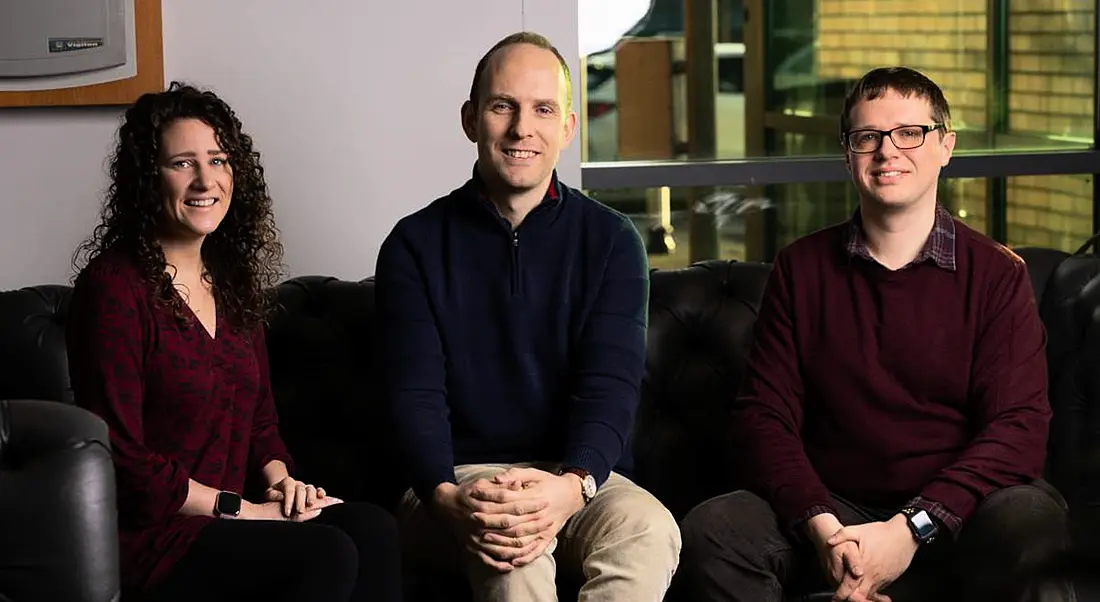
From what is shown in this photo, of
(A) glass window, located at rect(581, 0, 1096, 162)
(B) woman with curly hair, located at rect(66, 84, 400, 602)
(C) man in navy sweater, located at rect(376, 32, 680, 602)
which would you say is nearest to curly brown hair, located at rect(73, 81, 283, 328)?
(B) woman with curly hair, located at rect(66, 84, 400, 602)

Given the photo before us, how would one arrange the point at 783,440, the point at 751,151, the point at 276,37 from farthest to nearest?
the point at 751,151, the point at 276,37, the point at 783,440

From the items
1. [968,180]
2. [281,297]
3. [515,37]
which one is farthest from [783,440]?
[968,180]

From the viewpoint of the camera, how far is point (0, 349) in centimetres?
266

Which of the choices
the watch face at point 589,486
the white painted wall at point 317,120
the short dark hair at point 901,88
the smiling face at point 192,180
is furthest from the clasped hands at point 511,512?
the white painted wall at point 317,120

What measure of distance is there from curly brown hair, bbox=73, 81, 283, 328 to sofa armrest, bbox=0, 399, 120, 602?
422 mm

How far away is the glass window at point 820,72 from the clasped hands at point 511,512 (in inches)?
61.5

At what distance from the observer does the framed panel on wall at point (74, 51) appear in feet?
9.61

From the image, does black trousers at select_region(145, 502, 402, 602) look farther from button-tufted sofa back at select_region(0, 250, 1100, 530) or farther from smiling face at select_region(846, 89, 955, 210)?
smiling face at select_region(846, 89, 955, 210)

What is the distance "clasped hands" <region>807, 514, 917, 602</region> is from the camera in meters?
2.24

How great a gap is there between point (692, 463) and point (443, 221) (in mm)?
727

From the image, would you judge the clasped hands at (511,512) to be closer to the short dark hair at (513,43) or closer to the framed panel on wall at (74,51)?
the short dark hair at (513,43)

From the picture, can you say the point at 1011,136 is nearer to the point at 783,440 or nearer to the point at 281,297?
the point at 783,440

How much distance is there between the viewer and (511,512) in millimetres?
2213

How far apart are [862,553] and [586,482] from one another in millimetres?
464
